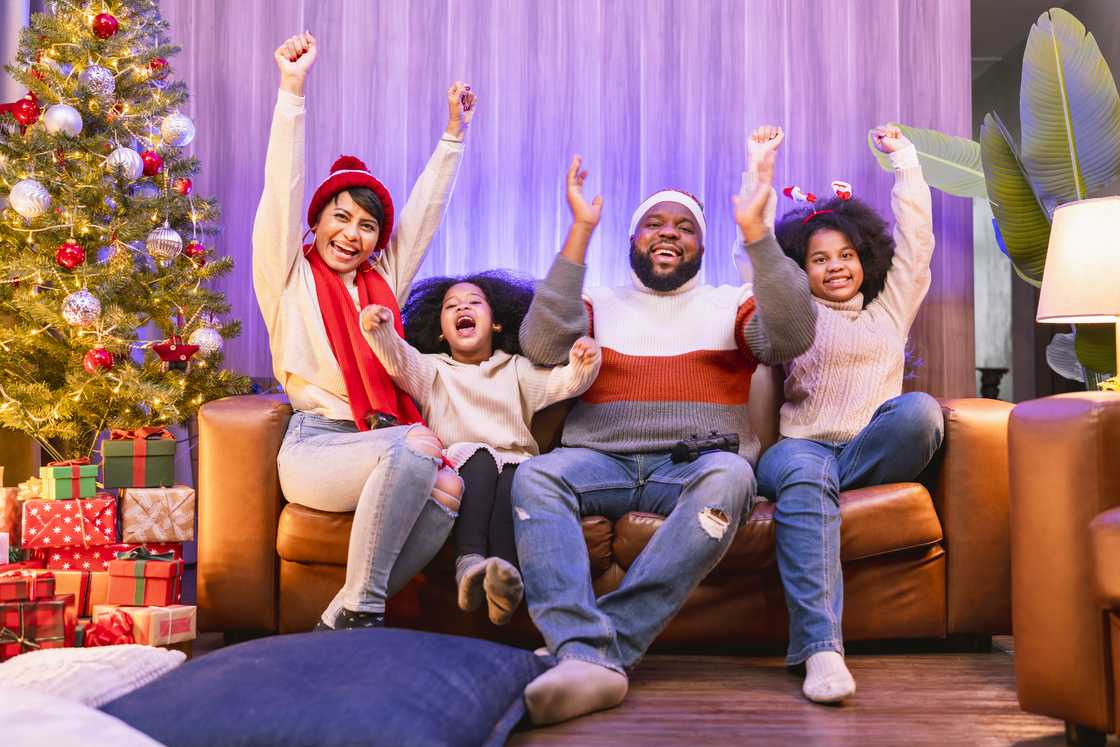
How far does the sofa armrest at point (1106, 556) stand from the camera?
A: 144cm

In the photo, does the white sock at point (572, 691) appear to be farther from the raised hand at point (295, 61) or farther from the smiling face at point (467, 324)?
the raised hand at point (295, 61)

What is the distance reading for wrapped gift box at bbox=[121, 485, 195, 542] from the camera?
232 centimetres

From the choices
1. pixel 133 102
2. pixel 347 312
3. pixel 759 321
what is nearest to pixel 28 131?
pixel 133 102

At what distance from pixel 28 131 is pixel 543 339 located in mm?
1825

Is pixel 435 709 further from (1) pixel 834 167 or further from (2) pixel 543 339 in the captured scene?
(1) pixel 834 167

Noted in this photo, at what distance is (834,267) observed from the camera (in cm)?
268

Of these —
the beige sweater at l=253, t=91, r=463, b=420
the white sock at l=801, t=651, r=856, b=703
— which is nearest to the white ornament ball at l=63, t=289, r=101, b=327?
the beige sweater at l=253, t=91, r=463, b=420

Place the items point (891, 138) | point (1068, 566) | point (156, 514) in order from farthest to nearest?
1. point (891, 138)
2. point (156, 514)
3. point (1068, 566)

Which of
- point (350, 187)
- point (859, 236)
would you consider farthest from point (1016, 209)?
point (350, 187)

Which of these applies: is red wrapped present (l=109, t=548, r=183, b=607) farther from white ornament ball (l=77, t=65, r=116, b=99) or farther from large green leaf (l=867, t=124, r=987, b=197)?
large green leaf (l=867, t=124, r=987, b=197)

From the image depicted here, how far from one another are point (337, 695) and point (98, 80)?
93.4 inches

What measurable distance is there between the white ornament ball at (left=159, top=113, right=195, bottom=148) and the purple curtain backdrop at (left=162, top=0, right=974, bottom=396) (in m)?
0.23

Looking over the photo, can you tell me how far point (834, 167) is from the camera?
3.21 meters

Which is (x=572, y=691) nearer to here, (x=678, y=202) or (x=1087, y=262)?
(x=678, y=202)
